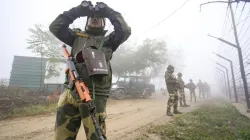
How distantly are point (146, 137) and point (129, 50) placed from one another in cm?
1980

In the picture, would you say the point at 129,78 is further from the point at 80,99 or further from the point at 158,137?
the point at 80,99

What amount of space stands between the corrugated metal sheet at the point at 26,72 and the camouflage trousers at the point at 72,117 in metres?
14.5

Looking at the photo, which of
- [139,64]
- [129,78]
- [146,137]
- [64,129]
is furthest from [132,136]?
[139,64]

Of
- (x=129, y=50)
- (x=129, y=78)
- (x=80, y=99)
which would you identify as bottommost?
(x=80, y=99)

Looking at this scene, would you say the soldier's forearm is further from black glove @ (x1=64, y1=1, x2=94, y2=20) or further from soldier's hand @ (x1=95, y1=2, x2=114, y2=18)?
black glove @ (x1=64, y1=1, x2=94, y2=20)

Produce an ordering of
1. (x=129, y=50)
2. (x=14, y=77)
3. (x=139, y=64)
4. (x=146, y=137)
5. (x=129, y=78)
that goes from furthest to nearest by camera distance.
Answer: (x=129, y=50), (x=139, y=64), (x=129, y=78), (x=14, y=77), (x=146, y=137)

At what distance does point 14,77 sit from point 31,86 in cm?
148

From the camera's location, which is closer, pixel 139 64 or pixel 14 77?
pixel 14 77

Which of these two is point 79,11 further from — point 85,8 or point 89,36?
point 89,36

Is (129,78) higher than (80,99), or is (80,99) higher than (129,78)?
(129,78)

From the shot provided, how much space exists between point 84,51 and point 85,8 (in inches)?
21.3

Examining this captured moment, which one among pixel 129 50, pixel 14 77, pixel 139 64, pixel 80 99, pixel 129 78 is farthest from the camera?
pixel 129 50

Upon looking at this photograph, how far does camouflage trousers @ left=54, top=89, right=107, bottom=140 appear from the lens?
2072 mm

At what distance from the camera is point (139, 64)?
71.1 ft
